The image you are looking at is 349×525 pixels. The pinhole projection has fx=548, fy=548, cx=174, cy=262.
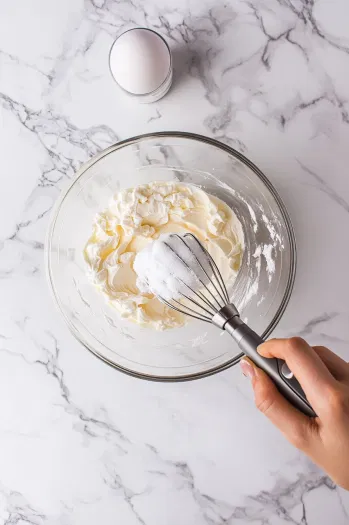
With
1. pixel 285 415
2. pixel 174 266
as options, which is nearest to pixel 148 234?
pixel 174 266

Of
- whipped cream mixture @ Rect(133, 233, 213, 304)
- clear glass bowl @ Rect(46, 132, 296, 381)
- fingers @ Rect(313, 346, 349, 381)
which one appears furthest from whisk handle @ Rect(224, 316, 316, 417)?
clear glass bowl @ Rect(46, 132, 296, 381)

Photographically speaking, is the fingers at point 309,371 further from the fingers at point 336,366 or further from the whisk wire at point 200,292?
the whisk wire at point 200,292

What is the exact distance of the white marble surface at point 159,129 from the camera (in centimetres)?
135

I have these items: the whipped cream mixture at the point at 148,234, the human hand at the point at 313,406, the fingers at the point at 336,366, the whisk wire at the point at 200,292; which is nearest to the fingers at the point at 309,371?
the human hand at the point at 313,406

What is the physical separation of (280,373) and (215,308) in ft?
0.91

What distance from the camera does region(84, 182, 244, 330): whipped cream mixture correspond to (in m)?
1.26

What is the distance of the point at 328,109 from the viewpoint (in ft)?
4.43

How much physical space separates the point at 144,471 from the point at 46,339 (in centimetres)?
41

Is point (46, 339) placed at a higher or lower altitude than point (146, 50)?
lower

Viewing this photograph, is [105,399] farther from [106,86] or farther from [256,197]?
[106,86]

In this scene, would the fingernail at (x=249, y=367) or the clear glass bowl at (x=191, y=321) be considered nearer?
the fingernail at (x=249, y=367)

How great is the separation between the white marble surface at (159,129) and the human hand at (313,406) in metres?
0.40

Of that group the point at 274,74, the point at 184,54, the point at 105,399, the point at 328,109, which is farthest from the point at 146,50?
the point at 105,399

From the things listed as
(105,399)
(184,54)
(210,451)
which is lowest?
(210,451)
